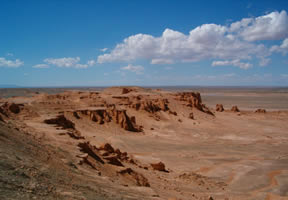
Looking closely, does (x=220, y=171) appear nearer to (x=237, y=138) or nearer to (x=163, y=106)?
(x=237, y=138)

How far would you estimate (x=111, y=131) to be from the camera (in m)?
26.7

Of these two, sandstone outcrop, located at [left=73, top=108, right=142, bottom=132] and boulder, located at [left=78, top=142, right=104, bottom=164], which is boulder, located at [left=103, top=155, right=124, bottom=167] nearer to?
boulder, located at [left=78, top=142, right=104, bottom=164]

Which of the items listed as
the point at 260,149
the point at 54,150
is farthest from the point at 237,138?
the point at 54,150

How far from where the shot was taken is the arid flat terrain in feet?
23.2

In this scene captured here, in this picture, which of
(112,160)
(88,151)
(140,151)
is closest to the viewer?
(88,151)

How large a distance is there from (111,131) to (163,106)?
13550 millimetres

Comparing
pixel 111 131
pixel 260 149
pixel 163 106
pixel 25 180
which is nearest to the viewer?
pixel 25 180

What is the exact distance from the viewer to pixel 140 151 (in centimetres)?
2133

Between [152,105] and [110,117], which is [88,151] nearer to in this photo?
[110,117]

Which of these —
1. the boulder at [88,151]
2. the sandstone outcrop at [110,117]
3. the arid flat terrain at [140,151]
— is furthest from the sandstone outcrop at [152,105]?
the boulder at [88,151]

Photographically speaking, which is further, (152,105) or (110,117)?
(152,105)

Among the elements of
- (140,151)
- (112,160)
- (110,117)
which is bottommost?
(140,151)

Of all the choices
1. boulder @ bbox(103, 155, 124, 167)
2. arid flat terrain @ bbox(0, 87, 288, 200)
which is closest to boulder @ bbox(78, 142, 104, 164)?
arid flat terrain @ bbox(0, 87, 288, 200)

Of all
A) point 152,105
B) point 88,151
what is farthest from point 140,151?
point 152,105
